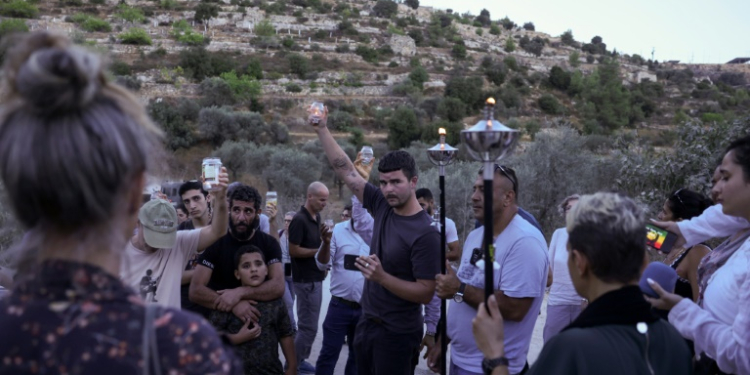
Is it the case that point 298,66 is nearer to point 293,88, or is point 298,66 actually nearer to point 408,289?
point 293,88

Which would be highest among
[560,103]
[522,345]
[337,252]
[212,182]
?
[212,182]

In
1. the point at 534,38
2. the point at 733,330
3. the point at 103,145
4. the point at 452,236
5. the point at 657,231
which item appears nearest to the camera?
the point at 103,145

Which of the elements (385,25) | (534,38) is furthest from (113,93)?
(534,38)

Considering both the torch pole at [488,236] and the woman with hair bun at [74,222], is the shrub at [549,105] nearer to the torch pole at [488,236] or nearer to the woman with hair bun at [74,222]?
the torch pole at [488,236]

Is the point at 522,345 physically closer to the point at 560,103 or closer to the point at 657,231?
the point at 657,231

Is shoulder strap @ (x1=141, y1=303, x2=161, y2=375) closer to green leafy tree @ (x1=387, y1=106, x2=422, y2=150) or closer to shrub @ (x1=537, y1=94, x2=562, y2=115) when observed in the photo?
green leafy tree @ (x1=387, y1=106, x2=422, y2=150)

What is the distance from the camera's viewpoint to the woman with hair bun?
1.36 m

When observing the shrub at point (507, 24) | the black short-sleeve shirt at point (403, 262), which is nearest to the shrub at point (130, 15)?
the shrub at point (507, 24)

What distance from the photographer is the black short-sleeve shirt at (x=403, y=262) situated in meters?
4.55

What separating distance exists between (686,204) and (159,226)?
12.4 ft

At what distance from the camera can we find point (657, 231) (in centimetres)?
320

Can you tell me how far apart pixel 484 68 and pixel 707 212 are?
61828 millimetres

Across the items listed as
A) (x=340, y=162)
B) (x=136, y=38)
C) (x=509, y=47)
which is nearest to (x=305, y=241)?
(x=340, y=162)

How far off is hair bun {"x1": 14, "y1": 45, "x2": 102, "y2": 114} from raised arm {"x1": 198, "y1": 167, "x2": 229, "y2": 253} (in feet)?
8.93
